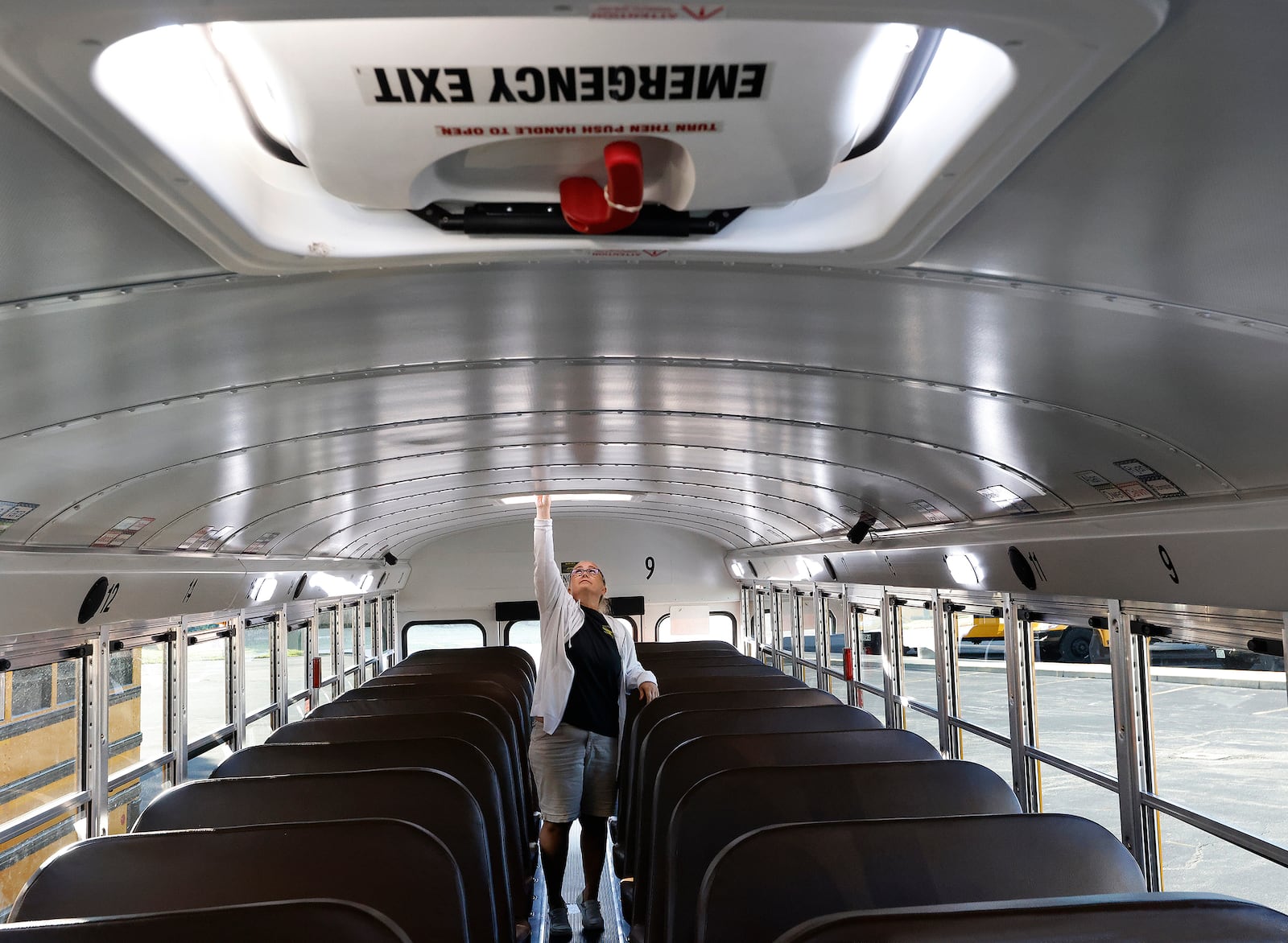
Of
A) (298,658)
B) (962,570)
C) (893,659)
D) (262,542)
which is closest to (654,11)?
(962,570)

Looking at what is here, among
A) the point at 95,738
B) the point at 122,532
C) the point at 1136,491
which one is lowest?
the point at 95,738

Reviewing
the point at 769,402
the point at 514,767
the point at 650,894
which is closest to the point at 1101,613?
the point at 769,402

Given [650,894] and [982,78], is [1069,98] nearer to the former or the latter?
[982,78]

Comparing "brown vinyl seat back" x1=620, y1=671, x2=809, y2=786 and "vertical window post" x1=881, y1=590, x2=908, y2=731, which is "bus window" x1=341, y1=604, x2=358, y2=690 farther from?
"vertical window post" x1=881, y1=590, x2=908, y2=731

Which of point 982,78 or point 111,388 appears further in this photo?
point 111,388

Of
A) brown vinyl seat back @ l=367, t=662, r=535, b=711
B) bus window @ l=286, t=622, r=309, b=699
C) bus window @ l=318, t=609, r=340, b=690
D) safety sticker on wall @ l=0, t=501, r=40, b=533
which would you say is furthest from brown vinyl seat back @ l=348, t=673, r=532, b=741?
bus window @ l=318, t=609, r=340, b=690

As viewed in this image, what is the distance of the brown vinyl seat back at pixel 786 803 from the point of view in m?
3.77

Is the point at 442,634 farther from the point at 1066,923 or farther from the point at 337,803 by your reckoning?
the point at 1066,923

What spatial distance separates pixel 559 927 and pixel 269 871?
3.30m

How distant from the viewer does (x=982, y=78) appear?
181cm

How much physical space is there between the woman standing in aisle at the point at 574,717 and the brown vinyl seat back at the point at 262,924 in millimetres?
3435

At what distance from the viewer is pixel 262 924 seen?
7.52ft

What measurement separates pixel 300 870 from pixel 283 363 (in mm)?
1787

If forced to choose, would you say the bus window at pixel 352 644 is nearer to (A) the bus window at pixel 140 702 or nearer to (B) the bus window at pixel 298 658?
(B) the bus window at pixel 298 658
